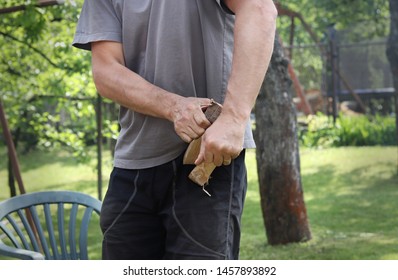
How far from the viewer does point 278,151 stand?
4352 millimetres

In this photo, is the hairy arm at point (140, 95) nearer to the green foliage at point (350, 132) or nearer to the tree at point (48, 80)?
the tree at point (48, 80)

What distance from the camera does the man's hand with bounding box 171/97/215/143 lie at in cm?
140

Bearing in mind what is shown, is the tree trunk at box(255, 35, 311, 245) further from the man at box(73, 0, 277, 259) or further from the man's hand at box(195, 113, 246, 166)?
the man's hand at box(195, 113, 246, 166)

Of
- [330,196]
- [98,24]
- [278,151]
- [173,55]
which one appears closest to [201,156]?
[173,55]

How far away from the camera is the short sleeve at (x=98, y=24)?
157 cm

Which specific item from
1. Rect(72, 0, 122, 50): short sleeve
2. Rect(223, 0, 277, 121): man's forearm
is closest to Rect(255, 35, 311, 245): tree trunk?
Rect(72, 0, 122, 50): short sleeve

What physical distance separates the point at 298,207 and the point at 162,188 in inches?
119

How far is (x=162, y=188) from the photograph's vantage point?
1.50 metres

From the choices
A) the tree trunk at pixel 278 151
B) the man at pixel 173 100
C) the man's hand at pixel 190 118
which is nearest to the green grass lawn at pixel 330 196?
the tree trunk at pixel 278 151

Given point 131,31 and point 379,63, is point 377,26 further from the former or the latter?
point 131,31

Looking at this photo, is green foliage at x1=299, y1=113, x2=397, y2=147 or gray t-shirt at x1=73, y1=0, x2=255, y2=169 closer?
gray t-shirt at x1=73, y1=0, x2=255, y2=169

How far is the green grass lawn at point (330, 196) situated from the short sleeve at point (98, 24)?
2877 millimetres

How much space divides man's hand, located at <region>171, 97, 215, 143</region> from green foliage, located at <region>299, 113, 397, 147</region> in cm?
696
